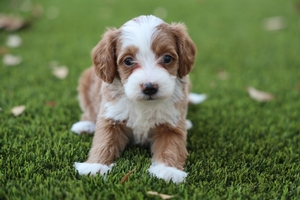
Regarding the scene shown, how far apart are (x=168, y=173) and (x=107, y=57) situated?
1.14 metres

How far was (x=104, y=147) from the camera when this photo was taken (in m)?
3.19

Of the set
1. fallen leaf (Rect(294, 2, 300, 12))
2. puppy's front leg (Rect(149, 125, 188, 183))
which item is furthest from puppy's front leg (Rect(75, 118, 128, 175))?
fallen leaf (Rect(294, 2, 300, 12))

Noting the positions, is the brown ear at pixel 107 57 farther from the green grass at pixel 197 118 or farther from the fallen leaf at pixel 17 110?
the fallen leaf at pixel 17 110

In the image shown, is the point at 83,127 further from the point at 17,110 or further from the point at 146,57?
the point at 146,57

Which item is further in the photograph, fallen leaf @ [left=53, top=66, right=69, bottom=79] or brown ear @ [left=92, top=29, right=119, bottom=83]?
fallen leaf @ [left=53, top=66, right=69, bottom=79]

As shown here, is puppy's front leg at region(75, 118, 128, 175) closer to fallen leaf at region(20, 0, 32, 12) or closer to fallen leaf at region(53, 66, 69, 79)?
fallen leaf at region(53, 66, 69, 79)

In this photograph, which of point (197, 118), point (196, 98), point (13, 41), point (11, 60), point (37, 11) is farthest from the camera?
point (37, 11)

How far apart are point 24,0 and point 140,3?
2.98m

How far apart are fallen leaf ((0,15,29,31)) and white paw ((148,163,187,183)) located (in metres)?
5.40

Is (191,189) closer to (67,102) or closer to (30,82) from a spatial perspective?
(67,102)

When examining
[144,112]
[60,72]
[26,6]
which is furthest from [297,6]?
[144,112]

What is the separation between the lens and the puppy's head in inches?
114

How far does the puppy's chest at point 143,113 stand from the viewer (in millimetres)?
3262

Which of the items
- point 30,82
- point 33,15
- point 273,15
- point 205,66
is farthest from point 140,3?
point 30,82
